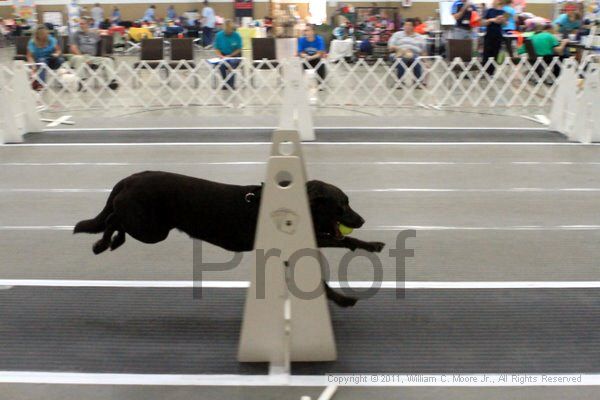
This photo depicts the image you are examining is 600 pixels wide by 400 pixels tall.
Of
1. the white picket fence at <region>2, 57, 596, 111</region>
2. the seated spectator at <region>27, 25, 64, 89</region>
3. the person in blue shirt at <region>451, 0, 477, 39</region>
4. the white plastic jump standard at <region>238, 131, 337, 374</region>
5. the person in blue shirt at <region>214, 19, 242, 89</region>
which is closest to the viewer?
the white plastic jump standard at <region>238, 131, 337, 374</region>

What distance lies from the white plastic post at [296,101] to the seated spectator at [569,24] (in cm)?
930

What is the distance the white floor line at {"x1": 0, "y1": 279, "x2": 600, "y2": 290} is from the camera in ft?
13.5

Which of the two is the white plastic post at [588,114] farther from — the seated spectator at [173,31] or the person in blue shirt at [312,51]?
the seated spectator at [173,31]

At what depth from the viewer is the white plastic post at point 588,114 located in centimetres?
842

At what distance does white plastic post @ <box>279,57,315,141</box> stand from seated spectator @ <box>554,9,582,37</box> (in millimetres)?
9305

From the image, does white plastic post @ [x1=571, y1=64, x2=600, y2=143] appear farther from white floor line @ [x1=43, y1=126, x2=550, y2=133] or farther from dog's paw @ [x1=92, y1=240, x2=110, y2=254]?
dog's paw @ [x1=92, y1=240, x2=110, y2=254]

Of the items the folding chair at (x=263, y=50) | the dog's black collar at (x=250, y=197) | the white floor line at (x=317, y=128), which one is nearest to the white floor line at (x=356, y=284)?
the dog's black collar at (x=250, y=197)

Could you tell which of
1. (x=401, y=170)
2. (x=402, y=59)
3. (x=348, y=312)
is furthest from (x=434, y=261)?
(x=402, y=59)

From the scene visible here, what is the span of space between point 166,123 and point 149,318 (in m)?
6.77

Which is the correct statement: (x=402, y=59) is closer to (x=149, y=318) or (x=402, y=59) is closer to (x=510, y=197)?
(x=510, y=197)

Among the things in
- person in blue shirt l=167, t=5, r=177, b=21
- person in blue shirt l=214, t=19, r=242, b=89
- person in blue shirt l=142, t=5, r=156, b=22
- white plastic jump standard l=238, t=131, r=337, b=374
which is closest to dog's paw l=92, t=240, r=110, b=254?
white plastic jump standard l=238, t=131, r=337, b=374

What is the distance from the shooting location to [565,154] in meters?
7.95

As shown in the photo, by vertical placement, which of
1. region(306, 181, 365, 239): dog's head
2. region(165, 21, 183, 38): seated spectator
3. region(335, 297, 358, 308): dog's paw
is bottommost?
region(335, 297, 358, 308): dog's paw

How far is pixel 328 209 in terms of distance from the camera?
343cm
